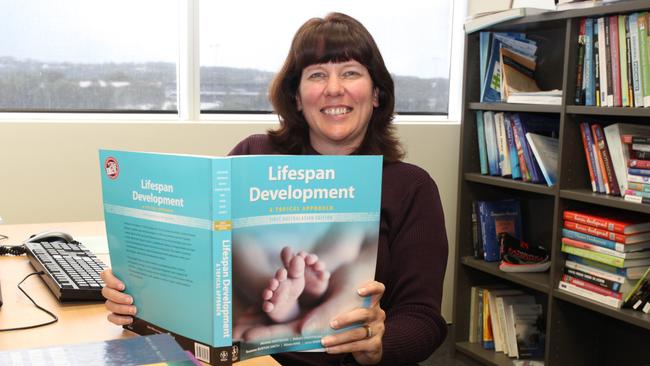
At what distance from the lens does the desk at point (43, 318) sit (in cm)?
110

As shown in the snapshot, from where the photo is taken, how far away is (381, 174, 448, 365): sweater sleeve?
4.31 feet

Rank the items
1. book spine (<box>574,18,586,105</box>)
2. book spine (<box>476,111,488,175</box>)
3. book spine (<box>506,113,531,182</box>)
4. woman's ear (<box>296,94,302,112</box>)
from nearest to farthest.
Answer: woman's ear (<box>296,94,302,112</box>) < book spine (<box>574,18,586,105</box>) < book spine (<box>506,113,531,182</box>) < book spine (<box>476,111,488,175</box>)

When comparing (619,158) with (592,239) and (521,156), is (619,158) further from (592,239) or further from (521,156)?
(521,156)

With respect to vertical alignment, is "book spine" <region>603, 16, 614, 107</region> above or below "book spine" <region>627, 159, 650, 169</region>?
above

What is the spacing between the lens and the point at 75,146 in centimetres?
256

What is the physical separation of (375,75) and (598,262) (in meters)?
1.33

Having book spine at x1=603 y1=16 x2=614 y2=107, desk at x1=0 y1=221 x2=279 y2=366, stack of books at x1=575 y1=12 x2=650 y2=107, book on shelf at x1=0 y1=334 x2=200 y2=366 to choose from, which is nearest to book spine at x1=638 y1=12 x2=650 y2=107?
stack of books at x1=575 y1=12 x2=650 y2=107

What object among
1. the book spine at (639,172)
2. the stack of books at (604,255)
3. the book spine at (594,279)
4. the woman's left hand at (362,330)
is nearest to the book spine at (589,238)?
the stack of books at (604,255)

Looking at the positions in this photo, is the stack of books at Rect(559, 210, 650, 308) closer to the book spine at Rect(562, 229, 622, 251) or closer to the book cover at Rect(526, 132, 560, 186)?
the book spine at Rect(562, 229, 622, 251)

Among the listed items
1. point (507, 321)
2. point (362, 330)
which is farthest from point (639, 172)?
point (362, 330)

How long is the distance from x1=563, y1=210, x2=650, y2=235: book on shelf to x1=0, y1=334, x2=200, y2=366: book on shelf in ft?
6.02

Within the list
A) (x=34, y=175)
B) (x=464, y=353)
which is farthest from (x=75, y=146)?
(x=464, y=353)

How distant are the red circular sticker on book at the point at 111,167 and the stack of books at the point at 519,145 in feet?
6.37

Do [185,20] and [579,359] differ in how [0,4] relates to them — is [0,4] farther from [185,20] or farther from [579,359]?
[579,359]
